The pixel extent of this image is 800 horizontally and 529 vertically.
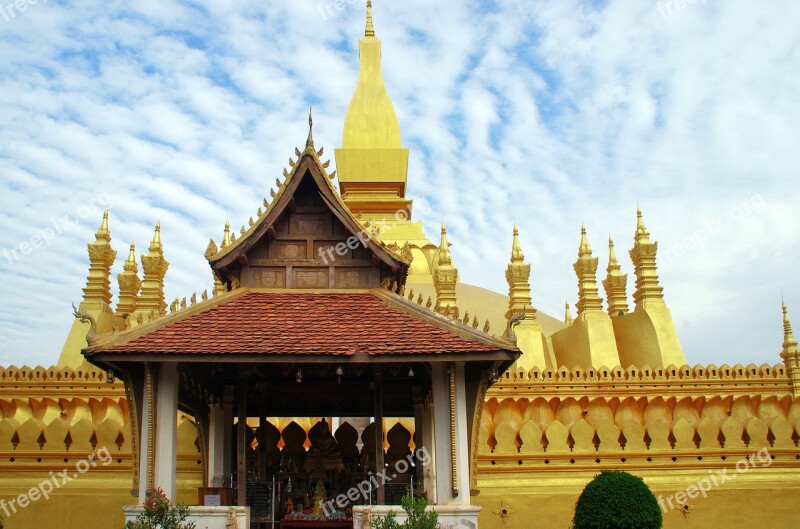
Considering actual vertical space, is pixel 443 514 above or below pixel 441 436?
below

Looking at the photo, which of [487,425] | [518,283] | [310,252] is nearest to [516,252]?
[518,283]

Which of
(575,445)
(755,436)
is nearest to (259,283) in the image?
(575,445)

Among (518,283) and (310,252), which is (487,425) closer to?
(518,283)

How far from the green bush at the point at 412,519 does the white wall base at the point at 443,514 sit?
14.7 inches

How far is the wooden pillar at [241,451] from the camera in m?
12.3

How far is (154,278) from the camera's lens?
2244cm

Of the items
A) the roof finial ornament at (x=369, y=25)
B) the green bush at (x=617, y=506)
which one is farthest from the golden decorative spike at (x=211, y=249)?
the roof finial ornament at (x=369, y=25)

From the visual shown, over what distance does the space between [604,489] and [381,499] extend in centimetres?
372

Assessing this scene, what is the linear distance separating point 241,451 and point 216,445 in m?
1.83

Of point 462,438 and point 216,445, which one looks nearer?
point 462,438

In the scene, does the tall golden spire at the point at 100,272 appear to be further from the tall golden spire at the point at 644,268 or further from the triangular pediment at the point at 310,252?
the tall golden spire at the point at 644,268

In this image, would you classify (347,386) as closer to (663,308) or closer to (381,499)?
(381,499)

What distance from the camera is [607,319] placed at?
22078 millimetres

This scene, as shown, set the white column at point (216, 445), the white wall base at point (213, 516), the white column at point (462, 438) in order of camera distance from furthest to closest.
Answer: the white column at point (216, 445) → the white column at point (462, 438) → the white wall base at point (213, 516)
